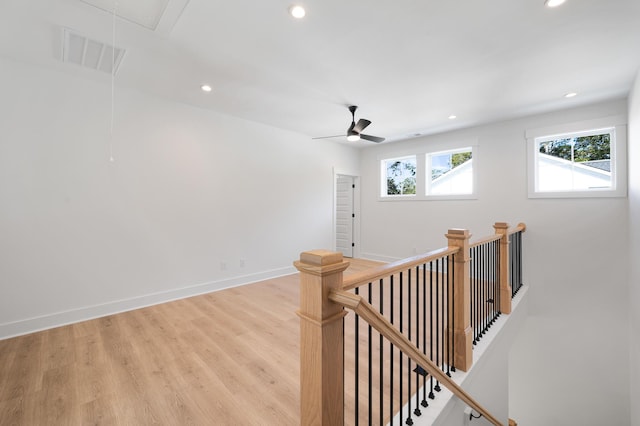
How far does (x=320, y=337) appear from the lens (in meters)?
0.96

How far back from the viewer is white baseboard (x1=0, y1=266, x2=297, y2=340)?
9.02 ft

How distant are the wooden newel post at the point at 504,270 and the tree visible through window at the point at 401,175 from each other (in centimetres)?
254

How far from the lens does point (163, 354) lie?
2.40m

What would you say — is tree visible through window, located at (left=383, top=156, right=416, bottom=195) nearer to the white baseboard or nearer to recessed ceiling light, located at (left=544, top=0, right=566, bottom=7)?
the white baseboard

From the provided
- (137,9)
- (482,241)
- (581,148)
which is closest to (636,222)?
(581,148)

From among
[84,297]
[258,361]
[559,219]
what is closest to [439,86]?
[559,219]

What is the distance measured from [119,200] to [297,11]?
3008 mm

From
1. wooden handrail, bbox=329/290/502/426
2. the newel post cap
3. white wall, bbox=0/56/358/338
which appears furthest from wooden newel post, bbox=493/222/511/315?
white wall, bbox=0/56/358/338

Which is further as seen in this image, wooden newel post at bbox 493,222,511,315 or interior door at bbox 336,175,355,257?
interior door at bbox 336,175,355,257

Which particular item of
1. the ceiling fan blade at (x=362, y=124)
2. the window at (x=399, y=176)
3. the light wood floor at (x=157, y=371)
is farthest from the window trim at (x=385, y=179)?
the light wood floor at (x=157, y=371)

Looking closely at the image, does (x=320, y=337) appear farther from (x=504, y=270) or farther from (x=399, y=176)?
(x=399, y=176)

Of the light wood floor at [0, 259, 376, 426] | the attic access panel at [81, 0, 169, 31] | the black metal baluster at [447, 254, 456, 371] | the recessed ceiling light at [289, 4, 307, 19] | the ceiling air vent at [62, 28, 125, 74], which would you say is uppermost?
the ceiling air vent at [62, 28, 125, 74]

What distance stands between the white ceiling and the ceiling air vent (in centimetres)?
8

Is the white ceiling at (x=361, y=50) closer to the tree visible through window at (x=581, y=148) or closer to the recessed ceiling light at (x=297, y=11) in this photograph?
the recessed ceiling light at (x=297, y=11)
